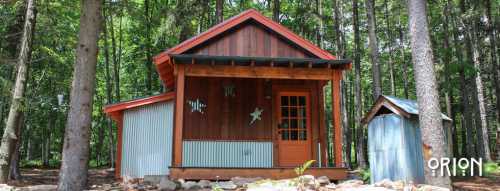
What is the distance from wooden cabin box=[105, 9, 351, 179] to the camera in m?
10.4

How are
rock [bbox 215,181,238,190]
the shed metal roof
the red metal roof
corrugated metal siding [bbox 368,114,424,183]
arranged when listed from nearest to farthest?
corrugated metal siding [bbox 368,114,424,183] → the shed metal roof → rock [bbox 215,181,238,190] → the red metal roof

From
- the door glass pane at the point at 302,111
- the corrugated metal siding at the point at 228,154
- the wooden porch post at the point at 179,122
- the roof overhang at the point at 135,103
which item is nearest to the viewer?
the wooden porch post at the point at 179,122

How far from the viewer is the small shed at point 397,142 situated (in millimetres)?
7965

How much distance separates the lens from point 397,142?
8125 millimetres

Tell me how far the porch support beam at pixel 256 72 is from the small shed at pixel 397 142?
1966 millimetres

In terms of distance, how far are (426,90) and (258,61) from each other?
3938 millimetres

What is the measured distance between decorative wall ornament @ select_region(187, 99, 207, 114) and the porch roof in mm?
1847

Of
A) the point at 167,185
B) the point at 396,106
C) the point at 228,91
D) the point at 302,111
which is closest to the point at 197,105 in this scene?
the point at 228,91

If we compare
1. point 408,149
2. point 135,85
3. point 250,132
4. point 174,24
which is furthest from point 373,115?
point 135,85

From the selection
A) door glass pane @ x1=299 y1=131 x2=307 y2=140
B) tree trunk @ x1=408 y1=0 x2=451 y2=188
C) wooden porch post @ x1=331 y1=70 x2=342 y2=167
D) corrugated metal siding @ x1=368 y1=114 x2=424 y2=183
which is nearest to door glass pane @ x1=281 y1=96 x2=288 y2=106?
door glass pane @ x1=299 y1=131 x2=307 y2=140

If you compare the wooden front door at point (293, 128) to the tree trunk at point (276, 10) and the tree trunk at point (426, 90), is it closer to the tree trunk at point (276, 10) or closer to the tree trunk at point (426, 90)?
the tree trunk at point (426, 90)

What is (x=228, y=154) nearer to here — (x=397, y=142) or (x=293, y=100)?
(x=293, y=100)

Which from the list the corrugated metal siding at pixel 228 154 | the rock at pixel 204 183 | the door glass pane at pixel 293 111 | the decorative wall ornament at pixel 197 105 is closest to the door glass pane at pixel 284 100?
the door glass pane at pixel 293 111

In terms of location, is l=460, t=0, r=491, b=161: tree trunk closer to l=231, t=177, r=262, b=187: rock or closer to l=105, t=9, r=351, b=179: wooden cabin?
l=105, t=9, r=351, b=179: wooden cabin
